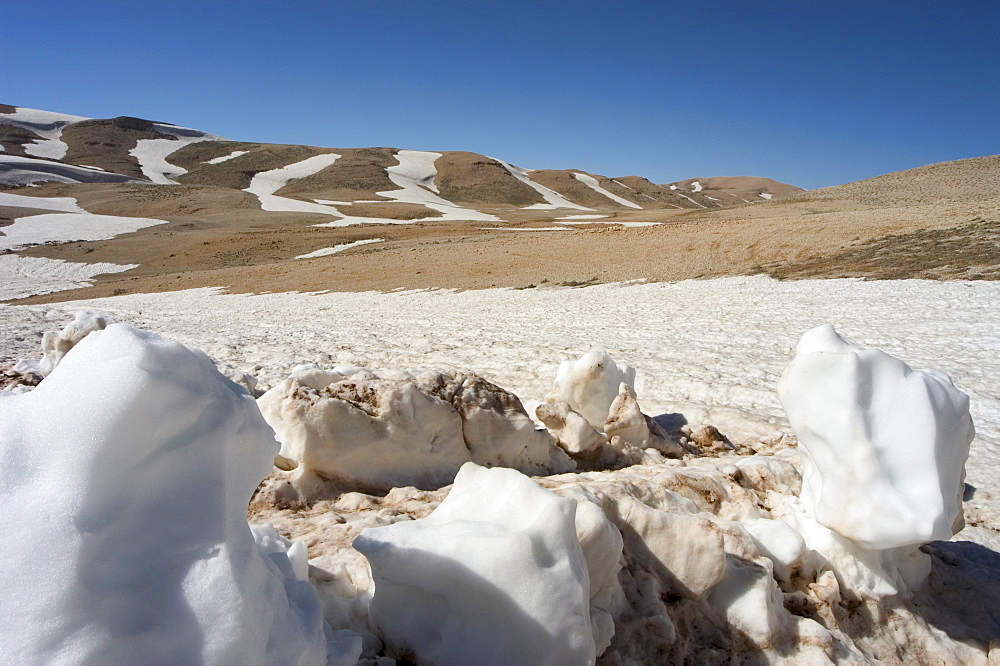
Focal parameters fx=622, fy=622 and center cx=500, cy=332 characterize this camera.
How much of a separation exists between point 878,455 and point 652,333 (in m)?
8.19

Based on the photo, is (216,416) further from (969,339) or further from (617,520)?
(969,339)

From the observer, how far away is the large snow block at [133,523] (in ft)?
4.66

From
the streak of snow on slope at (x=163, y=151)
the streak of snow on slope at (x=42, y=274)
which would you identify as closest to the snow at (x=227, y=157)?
the streak of snow on slope at (x=163, y=151)

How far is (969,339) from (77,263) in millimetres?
35106

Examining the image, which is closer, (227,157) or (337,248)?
(337,248)

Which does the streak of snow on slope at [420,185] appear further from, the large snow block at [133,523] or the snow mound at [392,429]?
the large snow block at [133,523]

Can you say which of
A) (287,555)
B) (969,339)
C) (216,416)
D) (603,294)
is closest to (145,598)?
(216,416)

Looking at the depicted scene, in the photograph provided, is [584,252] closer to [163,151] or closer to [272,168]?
[272,168]

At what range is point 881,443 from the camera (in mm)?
2887

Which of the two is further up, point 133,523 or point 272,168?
point 133,523

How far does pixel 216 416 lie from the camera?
1795mm

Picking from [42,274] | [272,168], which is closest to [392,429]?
[42,274]

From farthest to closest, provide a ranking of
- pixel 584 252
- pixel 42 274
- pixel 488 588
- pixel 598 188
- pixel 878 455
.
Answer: pixel 598 188
pixel 42 274
pixel 584 252
pixel 878 455
pixel 488 588

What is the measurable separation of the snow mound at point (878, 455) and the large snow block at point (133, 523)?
7.89 feet
